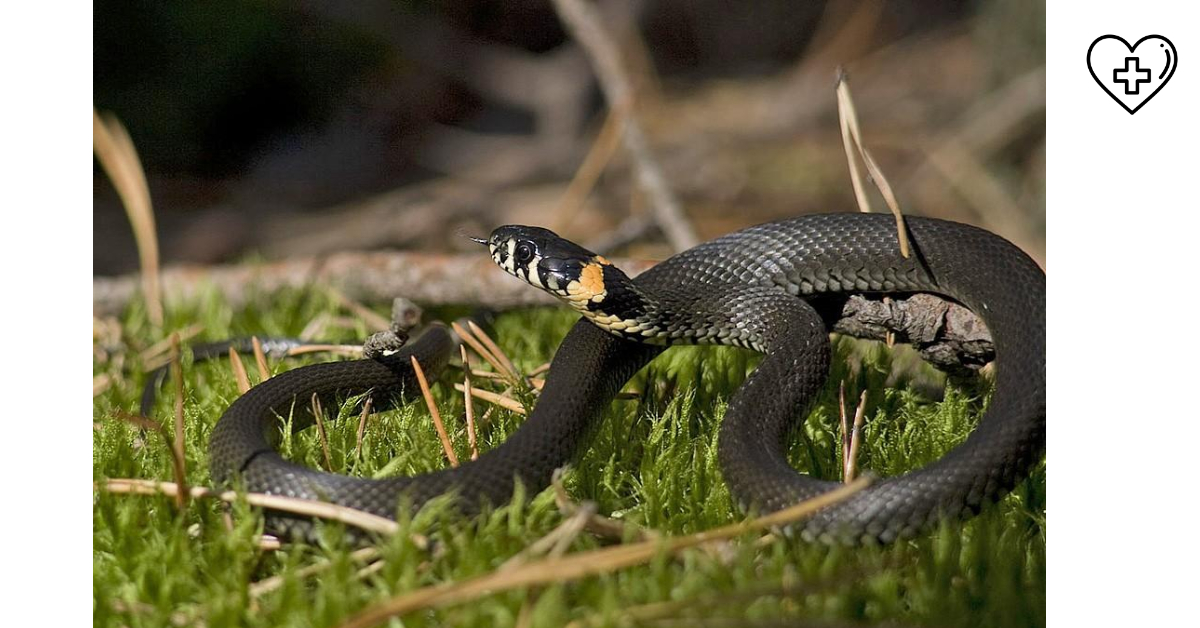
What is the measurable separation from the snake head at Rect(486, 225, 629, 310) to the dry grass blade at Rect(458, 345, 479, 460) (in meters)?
0.44

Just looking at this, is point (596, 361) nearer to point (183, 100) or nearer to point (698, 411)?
point (698, 411)

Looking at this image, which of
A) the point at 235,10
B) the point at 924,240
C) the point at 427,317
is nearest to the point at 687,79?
the point at 235,10

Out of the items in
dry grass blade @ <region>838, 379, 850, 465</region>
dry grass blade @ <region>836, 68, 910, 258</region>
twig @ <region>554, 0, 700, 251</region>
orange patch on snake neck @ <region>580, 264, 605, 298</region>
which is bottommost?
dry grass blade @ <region>838, 379, 850, 465</region>

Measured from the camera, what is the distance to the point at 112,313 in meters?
5.31

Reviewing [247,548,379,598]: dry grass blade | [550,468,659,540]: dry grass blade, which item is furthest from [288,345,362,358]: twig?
[550,468,659,540]: dry grass blade

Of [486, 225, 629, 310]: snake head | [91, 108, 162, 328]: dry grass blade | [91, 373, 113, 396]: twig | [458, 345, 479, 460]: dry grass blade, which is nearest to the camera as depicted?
[458, 345, 479, 460]: dry grass blade

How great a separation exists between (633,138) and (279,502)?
14.2 ft

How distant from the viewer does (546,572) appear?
2.24m

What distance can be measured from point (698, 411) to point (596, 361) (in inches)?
16.1

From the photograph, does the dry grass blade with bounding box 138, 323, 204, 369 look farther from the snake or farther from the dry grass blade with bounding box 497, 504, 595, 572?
the dry grass blade with bounding box 497, 504, 595, 572

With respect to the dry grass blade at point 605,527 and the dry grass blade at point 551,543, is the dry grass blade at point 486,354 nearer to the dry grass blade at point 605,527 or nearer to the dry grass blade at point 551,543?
the dry grass blade at point 605,527

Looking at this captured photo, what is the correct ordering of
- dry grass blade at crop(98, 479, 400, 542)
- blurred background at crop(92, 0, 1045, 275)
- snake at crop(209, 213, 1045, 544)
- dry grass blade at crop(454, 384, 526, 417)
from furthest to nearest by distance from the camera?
blurred background at crop(92, 0, 1045, 275), dry grass blade at crop(454, 384, 526, 417), snake at crop(209, 213, 1045, 544), dry grass blade at crop(98, 479, 400, 542)

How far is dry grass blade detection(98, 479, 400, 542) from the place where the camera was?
265 cm
